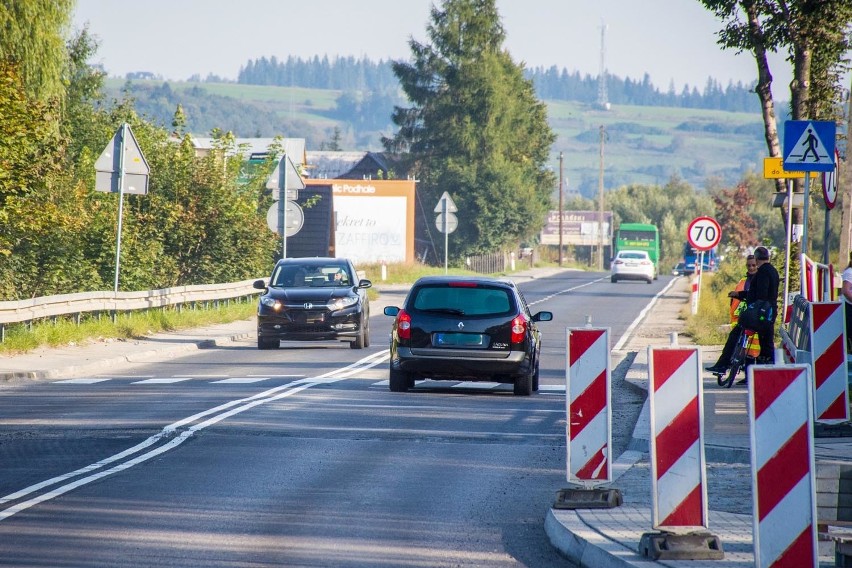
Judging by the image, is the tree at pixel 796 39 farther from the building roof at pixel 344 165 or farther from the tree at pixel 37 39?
the building roof at pixel 344 165

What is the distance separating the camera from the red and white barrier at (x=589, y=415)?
29.1 ft

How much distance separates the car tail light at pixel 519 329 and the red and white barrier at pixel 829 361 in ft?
15.8

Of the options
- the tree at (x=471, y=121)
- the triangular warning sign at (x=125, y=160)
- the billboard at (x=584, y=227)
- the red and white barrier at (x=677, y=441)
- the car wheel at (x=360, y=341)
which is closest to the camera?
the red and white barrier at (x=677, y=441)

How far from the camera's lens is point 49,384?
18594mm

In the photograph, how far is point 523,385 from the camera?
17469 mm

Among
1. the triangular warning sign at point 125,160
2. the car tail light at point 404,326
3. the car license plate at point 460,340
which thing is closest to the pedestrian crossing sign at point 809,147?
the car license plate at point 460,340

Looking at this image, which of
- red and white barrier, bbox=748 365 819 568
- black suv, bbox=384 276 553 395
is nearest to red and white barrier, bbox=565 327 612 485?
red and white barrier, bbox=748 365 819 568

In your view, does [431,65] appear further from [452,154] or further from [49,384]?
[49,384]

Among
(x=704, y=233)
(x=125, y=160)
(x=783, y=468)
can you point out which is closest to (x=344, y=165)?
(x=704, y=233)

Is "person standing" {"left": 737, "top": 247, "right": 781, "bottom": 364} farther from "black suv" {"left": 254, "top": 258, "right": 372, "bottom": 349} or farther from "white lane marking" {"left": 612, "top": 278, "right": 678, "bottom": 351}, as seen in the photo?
"black suv" {"left": 254, "top": 258, "right": 372, "bottom": 349}

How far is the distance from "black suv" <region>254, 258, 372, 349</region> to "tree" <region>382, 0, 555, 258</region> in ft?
207

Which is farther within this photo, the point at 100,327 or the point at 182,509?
the point at 100,327

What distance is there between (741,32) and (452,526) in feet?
64.2

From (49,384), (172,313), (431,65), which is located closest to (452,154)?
(431,65)
